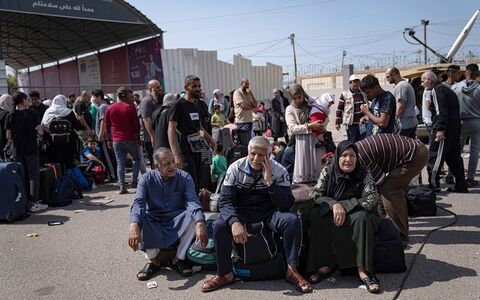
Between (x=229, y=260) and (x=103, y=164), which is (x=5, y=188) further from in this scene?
(x=229, y=260)

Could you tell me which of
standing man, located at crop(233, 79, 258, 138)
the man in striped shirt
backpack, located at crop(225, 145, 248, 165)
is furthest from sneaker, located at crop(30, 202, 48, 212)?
the man in striped shirt

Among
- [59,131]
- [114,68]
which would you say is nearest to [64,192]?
[59,131]

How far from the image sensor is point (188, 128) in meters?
5.29

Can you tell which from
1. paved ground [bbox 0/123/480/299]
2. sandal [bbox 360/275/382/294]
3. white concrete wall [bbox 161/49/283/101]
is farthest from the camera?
white concrete wall [bbox 161/49/283/101]

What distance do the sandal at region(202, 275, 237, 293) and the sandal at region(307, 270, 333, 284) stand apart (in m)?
0.69

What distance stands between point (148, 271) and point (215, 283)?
73 centimetres

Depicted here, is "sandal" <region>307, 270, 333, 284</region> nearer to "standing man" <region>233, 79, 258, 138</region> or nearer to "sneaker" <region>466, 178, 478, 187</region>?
"sneaker" <region>466, 178, 478, 187</region>

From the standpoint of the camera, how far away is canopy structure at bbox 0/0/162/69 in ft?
48.5

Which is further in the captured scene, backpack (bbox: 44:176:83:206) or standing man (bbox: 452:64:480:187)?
backpack (bbox: 44:176:83:206)

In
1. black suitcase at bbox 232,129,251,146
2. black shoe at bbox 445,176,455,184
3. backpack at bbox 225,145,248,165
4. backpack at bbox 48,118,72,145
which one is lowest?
black shoe at bbox 445,176,455,184

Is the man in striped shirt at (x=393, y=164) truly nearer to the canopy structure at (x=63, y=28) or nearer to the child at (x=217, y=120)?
the child at (x=217, y=120)

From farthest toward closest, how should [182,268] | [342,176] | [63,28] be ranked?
1. [63,28]
2. [182,268]
3. [342,176]

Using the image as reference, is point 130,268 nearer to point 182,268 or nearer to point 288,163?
point 182,268

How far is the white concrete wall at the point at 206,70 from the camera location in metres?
16.8
